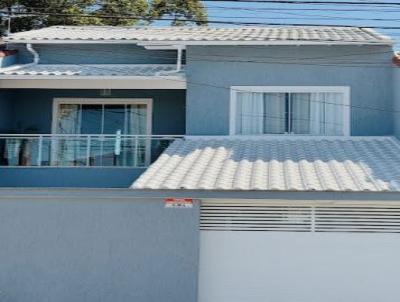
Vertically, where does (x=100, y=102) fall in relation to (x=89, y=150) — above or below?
above

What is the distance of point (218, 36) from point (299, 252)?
25.1 ft

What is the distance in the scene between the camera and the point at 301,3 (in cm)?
1691

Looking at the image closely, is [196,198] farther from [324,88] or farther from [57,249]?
[324,88]

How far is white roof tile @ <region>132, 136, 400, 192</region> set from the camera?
12.7m

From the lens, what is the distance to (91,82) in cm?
1791

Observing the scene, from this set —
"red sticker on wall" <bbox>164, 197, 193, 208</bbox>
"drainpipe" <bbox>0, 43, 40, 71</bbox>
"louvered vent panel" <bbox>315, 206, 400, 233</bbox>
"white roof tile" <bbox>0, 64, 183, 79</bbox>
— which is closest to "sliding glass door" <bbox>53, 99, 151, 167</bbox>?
"white roof tile" <bbox>0, 64, 183, 79</bbox>

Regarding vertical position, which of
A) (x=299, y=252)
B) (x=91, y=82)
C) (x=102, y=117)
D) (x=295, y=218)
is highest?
(x=91, y=82)

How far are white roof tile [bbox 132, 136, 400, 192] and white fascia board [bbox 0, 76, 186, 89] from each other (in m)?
1.74

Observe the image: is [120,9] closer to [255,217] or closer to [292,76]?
[292,76]

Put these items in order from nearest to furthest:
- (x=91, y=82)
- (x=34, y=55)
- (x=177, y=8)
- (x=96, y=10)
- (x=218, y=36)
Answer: (x=91, y=82) < (x=218, y=36) < (x=34, y=55) < (x=96, y=10) < (x=177, y=8)

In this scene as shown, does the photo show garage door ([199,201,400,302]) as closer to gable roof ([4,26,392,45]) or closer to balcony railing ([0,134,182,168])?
balcony railing ([0,134,182,168])

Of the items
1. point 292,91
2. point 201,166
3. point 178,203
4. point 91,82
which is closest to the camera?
point 178,203

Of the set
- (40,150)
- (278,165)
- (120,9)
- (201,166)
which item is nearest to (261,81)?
(278,165)

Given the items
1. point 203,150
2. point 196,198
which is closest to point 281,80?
point 203,150
